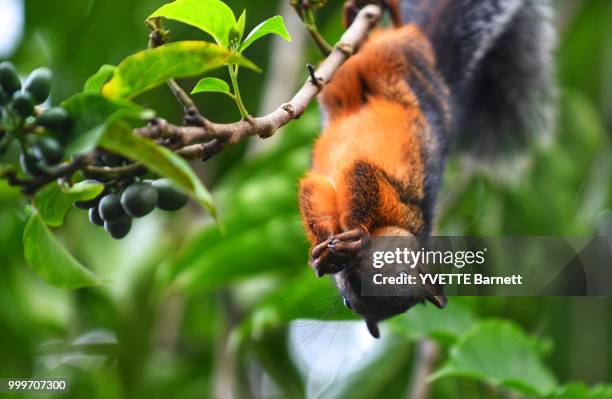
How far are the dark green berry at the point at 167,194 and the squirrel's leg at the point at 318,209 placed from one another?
0.28 meters

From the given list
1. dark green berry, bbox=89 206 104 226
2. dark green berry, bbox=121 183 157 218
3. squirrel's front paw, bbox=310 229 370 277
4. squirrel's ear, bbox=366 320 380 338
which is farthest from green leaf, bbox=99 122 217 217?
squirrel's ear, bbox=366 320 380 338

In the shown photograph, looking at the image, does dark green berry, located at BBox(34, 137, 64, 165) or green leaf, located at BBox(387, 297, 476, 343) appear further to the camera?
green leaf, located at BBox(387, 297, 476, 343)

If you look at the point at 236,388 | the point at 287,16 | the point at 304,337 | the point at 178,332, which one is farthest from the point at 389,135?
the point at 178,332

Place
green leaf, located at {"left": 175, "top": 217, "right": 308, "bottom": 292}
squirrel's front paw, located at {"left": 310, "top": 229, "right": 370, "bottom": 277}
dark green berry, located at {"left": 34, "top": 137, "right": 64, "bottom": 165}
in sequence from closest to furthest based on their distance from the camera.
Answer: dark green berry, located at {"left": 34, "top": 137, "right": 64, "bottom": 165}
squirrel's front paw, located at {"left": 310, "top": 229, "right": 370, "bottom": 277}
green leaf, located at {"left": 175, "top": 217, "right": 308, "bottom": 292}

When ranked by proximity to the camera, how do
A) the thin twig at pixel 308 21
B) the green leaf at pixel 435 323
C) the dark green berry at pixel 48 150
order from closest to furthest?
1. the dark green berry at pixel 48 150
2. the thin twig at pixel 308 21
3. the green leaf at pixel 435 323

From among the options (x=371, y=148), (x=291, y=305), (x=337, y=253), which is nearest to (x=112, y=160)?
(x=337, y=253)

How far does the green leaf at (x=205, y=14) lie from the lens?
1106 millimetres

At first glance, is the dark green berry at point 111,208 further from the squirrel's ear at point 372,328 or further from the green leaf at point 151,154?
the squirrel's ear at point 372,328

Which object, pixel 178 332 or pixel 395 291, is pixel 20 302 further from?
pixel 395 291

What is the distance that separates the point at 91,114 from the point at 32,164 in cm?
9

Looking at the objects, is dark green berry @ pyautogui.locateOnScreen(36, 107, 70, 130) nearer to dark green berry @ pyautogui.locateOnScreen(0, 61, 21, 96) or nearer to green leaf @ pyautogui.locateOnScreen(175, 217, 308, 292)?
dark green berry @ pyautogui.locateOnScreen(0, 61, 21, 96)

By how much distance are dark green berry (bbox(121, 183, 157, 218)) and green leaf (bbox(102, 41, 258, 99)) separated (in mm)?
119

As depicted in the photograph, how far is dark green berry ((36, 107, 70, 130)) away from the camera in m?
0.92

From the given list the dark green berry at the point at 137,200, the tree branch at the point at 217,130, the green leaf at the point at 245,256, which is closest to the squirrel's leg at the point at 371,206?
the tree branch at the point at 217,130
